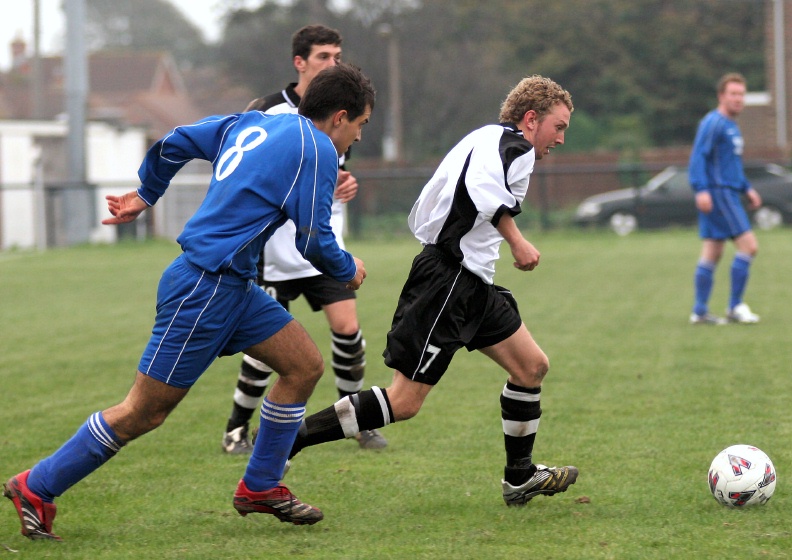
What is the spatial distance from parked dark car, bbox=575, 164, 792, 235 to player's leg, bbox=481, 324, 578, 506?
19518 millimetres

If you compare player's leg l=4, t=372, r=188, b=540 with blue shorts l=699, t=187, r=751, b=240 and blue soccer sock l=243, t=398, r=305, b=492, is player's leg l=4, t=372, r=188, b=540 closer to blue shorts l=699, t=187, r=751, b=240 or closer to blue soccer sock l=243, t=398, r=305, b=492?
blue soccer sock l=243, t=398, r=305, b=492

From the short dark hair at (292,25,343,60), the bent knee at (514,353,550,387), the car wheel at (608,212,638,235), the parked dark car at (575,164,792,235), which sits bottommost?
the car wheel at (608,212,638,235)

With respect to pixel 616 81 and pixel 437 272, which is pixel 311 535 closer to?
pixel 437 272

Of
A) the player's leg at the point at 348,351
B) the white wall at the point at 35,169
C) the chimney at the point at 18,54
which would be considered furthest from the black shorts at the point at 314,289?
the chimney at the point at 18,54

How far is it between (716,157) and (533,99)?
6.05 m

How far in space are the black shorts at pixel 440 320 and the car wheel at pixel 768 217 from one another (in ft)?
67.8

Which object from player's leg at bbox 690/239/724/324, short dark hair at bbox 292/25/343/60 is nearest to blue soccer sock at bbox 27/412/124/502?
short dark hair at bbox 292/25/343/60

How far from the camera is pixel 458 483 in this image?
511 centimetres

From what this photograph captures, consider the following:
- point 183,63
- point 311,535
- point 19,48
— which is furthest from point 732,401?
point 183,63

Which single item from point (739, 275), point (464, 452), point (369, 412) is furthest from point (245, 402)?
point (739, 275)

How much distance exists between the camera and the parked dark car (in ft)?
78.2

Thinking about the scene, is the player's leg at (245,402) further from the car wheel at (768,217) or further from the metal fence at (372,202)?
the car wheel at (768,217)

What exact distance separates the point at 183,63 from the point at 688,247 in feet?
270

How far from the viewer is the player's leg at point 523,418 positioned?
4672mm
